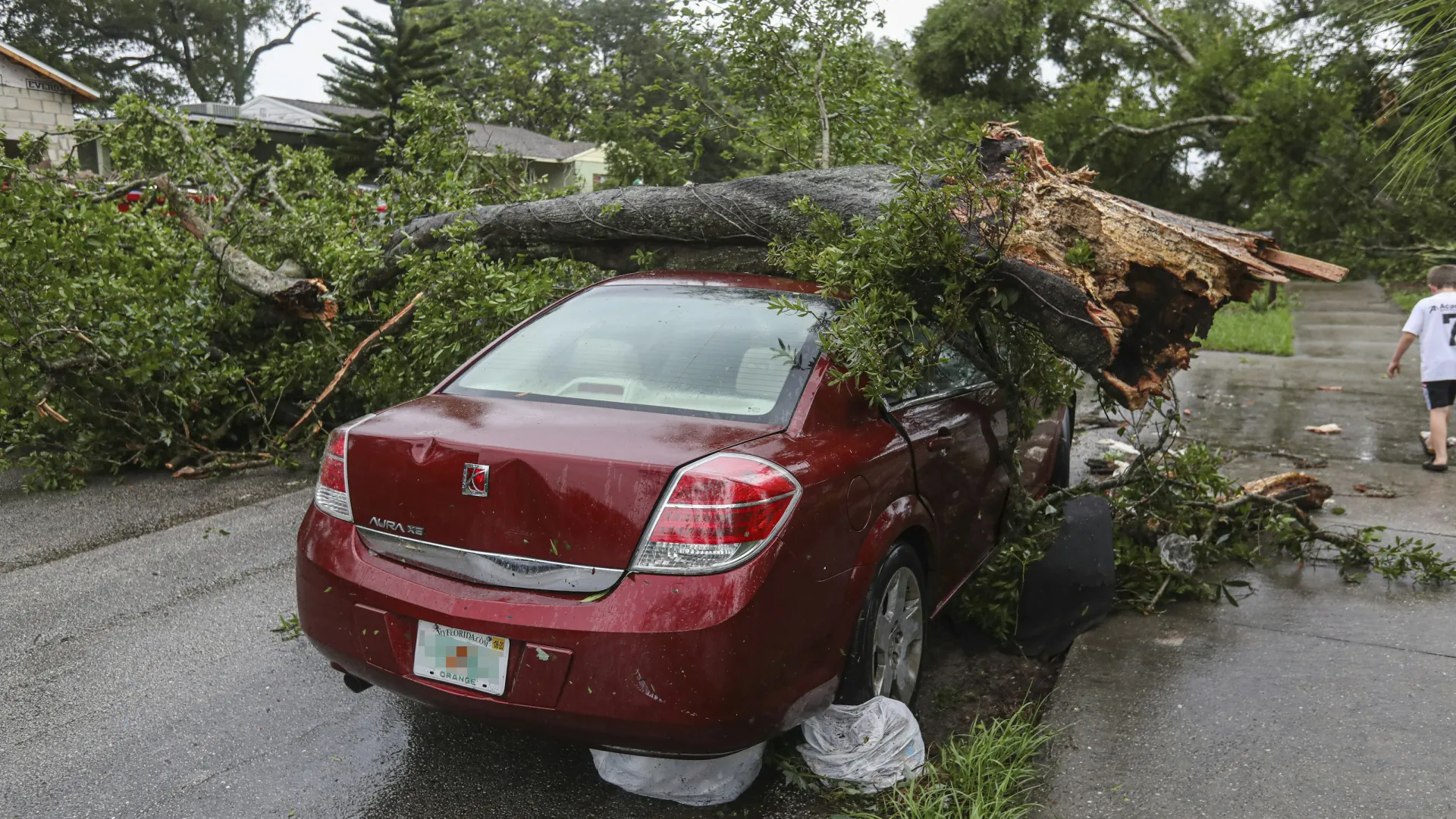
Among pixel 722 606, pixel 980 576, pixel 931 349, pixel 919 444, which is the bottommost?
pixel 980 576

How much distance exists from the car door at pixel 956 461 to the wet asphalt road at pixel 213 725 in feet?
3.42

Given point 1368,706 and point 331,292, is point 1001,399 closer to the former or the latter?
point 1368,706

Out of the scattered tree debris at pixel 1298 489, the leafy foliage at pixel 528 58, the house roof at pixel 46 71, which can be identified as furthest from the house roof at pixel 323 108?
the scattered tree debris at pixel 1298 489

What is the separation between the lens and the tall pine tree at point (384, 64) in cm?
3403

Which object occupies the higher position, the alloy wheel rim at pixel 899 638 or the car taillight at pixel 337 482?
the car taillight at pixel 337 482

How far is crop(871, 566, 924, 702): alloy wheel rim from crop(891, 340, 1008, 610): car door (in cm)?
18

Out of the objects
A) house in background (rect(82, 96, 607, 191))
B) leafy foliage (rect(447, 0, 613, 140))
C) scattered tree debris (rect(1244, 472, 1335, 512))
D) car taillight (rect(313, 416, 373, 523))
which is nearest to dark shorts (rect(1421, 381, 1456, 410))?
scattered tree debris (rect(1244, 472, 1335, 512))

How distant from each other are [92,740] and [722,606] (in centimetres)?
223

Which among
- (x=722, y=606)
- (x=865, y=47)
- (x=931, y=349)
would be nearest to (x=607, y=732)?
(x=722, y=606)

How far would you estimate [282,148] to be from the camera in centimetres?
859

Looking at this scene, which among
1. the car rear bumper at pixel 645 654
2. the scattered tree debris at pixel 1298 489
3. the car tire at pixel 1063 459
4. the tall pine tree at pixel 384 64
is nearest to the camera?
the car rear bumper at pixel 645 654

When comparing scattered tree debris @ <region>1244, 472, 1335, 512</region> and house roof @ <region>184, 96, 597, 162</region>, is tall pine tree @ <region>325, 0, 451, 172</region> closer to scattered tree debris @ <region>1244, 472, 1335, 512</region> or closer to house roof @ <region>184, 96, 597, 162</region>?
house roof @ <region>184, 96, 597, 162</region>

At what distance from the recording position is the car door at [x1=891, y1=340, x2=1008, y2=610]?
3.55m

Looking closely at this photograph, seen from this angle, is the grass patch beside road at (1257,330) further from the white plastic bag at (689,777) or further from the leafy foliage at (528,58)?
the leafy foliage at (528,58)
